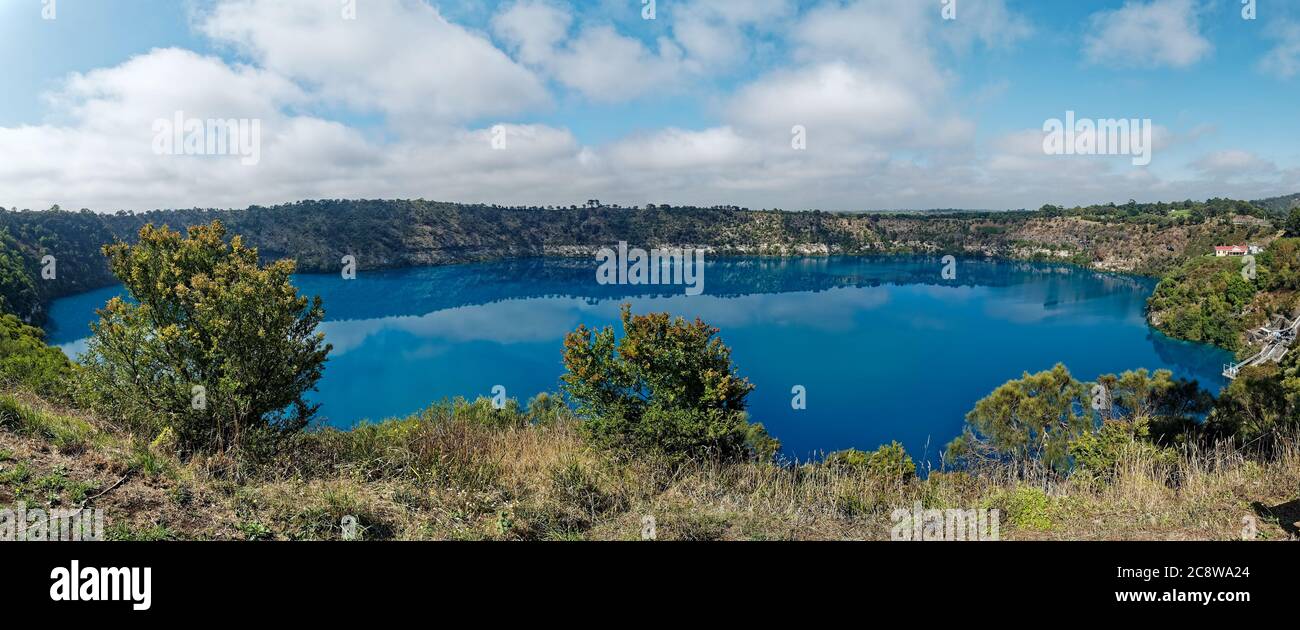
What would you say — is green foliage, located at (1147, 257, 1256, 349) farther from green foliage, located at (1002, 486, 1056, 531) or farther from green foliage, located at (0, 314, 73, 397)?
green foliage, located at (0, 314, 73, 397)

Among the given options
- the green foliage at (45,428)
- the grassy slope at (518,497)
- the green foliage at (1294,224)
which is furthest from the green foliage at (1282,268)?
the green foliage at (45,428)

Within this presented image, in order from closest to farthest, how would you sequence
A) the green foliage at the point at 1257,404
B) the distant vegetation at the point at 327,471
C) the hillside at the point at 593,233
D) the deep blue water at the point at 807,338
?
the distant vegetation at the point at 327,471 → the green foliage at the point at 1257,404 → the deep blue water at the point at 807,338 → the hillside at the point at 593,233

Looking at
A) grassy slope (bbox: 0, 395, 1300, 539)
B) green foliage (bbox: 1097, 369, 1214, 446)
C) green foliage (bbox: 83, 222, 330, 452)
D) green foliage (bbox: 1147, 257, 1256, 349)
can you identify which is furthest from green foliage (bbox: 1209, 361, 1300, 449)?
green foliage (bbox: 1147, 257, 1256, 349)

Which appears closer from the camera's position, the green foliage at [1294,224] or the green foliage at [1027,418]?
the green foliage at [1027,418]

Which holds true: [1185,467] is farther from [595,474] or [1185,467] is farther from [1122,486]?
[595,474]
